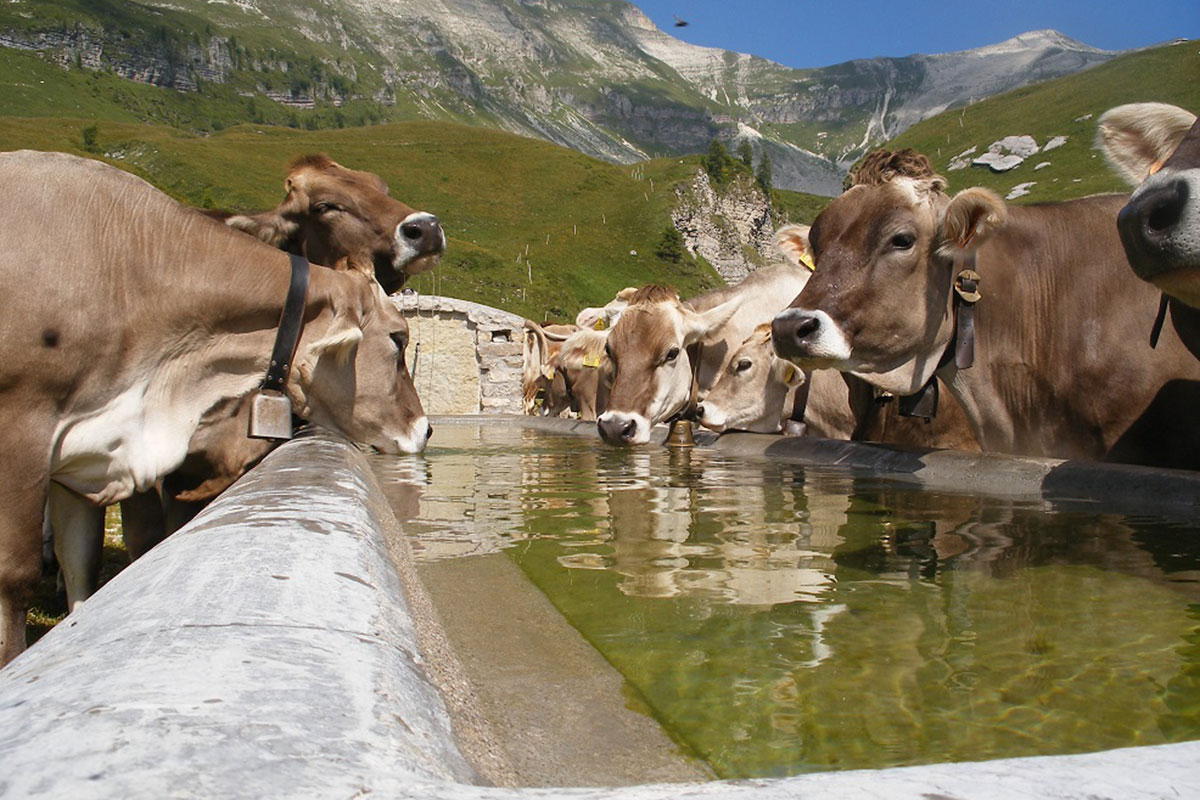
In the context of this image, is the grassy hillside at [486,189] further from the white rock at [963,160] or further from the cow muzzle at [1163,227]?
the cow muzzle at [1163,227]

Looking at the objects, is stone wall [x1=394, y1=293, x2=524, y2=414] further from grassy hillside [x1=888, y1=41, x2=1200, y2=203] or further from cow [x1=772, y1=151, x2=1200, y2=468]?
grassy hillside [x1=888, y1=41, x2=1200, y2=203]

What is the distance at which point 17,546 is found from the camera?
319 cm

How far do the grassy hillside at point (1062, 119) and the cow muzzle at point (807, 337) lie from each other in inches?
3616

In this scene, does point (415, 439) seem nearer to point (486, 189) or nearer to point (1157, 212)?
point (1157, 212)

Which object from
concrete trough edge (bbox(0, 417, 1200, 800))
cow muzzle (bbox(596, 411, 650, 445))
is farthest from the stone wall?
concrete trough edge (bbox(0, 417, 1200, 800))

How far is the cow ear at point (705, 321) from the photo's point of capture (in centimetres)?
920

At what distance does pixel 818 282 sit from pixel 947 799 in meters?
4.73

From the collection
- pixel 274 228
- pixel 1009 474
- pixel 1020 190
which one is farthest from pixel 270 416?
pixel 1020 190

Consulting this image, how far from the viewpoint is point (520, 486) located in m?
6.47

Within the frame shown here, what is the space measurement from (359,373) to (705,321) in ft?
14.6

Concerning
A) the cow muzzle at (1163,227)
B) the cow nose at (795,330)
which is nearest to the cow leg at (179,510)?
the cow nose at (795,330)

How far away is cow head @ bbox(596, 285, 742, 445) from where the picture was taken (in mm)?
8352

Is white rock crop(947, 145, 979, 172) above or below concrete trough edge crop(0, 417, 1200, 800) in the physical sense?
above

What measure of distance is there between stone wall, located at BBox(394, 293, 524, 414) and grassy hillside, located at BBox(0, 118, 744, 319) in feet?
113
